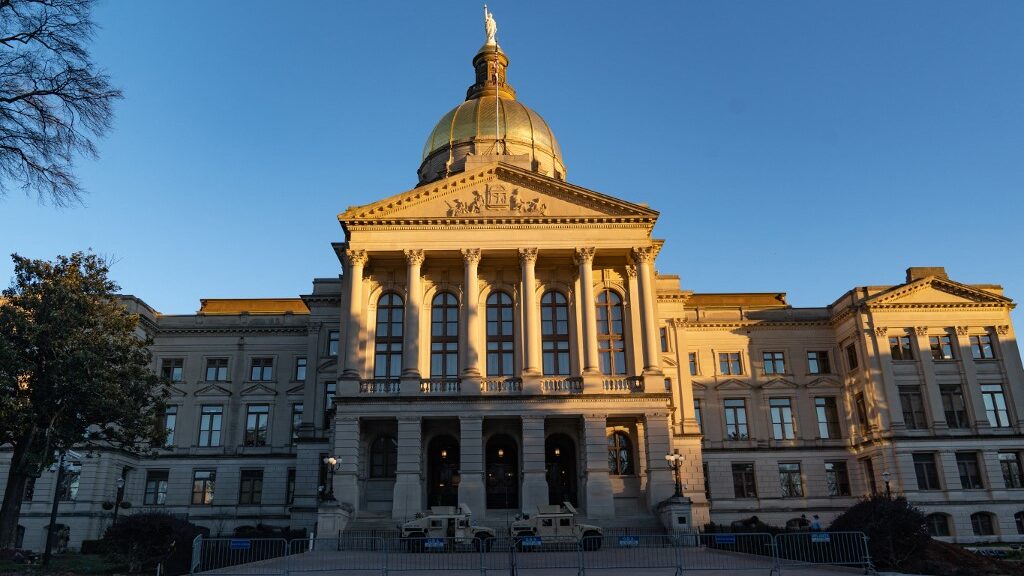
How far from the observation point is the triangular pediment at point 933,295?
50062 mm

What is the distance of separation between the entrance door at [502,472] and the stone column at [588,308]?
19.7ft

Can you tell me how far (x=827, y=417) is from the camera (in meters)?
53.4

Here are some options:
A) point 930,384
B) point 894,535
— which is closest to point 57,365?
point 894,535

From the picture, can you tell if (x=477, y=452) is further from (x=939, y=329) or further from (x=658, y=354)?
(x=939, y=329)

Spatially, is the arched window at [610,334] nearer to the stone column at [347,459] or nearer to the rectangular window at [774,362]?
the stone column at [347,459]

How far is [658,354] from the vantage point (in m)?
40.7

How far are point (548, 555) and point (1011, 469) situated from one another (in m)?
35.2

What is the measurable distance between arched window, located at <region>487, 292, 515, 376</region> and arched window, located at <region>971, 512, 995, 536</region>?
29.3 metres

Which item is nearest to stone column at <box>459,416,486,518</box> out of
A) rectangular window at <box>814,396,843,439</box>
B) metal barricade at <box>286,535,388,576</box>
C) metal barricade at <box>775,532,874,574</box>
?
metal barricade at <box>286,535,388,576</box>

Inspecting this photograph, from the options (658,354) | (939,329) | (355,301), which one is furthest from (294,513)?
(939,329)

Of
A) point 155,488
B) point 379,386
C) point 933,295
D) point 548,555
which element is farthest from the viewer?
point 155,488

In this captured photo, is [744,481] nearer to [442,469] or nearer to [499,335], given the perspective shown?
[499,335]

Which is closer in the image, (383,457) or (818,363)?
(383,457)

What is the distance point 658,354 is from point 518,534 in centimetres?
1408
